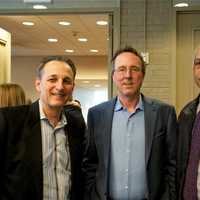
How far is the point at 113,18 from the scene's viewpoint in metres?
4.52

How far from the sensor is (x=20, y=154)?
1.77m

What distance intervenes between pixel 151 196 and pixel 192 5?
9.56ft

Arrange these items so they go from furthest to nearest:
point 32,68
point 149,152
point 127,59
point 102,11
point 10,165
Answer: point 32,68 < point 102,11 < point 127,59 < point 149,152 < point 10,165

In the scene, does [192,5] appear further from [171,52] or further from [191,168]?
[191,168]

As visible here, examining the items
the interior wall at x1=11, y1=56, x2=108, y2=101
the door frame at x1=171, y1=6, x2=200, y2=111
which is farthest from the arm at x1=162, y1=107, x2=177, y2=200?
the interior wall at x1=11, y1=56, x2=108, y2=101

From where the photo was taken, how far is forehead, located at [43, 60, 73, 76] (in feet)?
6.07

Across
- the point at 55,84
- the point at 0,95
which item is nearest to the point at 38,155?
the point at 55,84

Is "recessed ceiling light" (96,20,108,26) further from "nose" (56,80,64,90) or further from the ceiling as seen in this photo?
"nose" (56,80,64,90)

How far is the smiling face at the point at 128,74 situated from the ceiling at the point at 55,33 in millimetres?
2816

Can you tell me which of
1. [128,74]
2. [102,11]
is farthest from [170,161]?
[102,11]

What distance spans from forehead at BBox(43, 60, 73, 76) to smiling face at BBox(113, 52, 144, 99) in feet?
1.09

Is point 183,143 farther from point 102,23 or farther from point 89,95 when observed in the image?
point 89,95

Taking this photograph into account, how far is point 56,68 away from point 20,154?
0.41m

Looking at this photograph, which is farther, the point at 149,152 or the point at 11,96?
the point at 11,96
